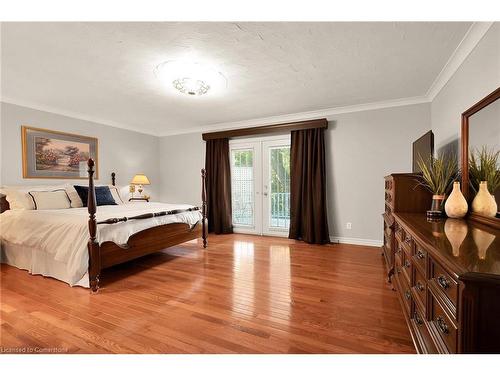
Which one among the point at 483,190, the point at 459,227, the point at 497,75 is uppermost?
the point at 497,75

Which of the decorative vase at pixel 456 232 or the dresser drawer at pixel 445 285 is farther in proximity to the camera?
the decorative vase at pixel 456 232

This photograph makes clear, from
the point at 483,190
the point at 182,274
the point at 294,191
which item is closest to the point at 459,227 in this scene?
the point at 483,190

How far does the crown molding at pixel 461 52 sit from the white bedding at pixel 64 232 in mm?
3626

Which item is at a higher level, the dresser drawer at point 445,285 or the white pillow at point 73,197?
the white pillow at point 73,197

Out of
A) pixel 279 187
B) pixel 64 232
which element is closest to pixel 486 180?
pixel 279 187

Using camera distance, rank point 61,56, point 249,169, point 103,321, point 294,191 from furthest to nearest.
Answer: point 249,169 < point 294,191 < point 61,56 < point 103,321

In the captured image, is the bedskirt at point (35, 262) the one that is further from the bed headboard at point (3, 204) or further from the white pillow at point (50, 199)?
the white pillow at point (50, 199)

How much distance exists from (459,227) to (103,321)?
2.62 meters

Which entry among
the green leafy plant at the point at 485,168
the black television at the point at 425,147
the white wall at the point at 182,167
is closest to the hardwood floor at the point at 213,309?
the green leafy plant at the point at 485,168

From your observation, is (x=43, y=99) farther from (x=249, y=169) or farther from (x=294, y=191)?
(x=294, y=191)

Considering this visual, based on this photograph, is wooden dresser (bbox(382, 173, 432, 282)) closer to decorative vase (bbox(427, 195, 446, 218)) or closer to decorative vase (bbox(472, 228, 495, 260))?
decorative vase (bbox(427, 195, 446, 218))

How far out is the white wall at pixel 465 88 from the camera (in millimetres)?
1780

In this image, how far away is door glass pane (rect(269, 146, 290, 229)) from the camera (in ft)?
15.2
